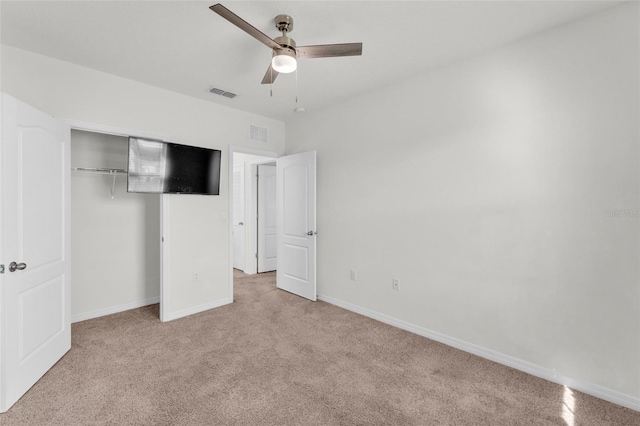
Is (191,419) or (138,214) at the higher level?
(138,214)

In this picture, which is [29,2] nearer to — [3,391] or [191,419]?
[3,391]

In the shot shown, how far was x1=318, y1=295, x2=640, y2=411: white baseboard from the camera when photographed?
6.72 feet

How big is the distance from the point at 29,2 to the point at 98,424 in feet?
9.22

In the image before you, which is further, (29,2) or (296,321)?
(296,321)

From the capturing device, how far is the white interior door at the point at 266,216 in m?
5.72

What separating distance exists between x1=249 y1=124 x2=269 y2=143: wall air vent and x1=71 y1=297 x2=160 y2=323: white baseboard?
8.61ft

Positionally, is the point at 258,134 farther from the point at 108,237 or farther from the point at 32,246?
the point at 32,246

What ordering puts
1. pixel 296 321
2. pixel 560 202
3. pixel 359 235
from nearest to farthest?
pixel 560 202, pixel 296 321, pixel 359 235

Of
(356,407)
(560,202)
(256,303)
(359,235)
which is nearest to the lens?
(356,407)

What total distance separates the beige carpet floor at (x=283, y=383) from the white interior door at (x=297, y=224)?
3.47 ft

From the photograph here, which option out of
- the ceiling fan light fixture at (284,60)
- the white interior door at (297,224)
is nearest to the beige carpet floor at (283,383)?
the white interior door at (297,224)

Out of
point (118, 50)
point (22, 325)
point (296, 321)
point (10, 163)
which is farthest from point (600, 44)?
point (22, 325)

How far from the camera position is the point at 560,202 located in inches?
89.9

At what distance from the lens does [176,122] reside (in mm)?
3633
